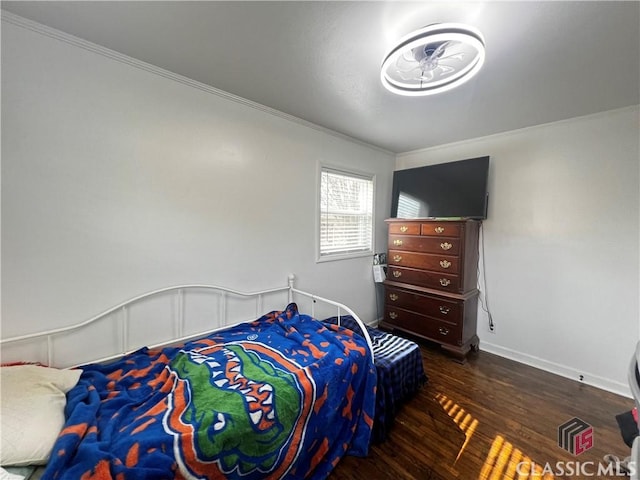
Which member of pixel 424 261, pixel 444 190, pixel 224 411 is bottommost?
pixel 224 411

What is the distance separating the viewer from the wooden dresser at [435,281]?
259 centimetres

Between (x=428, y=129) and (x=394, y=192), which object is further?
(x=394, y=192)

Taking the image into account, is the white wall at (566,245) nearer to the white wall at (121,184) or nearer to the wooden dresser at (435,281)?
the wooden dresser at (435,281)

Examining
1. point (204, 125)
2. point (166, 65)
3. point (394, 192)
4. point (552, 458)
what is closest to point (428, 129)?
point (394, 192)

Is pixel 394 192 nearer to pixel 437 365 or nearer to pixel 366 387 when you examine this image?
pixel 437 365

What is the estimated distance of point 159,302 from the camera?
175cm

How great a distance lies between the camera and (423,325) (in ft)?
9.32

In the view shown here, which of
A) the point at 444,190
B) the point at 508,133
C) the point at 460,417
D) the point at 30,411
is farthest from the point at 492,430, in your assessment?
the point at 508,133

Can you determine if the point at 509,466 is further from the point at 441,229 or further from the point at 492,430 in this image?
the point at 441,229

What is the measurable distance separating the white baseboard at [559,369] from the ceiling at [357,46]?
2385 mm

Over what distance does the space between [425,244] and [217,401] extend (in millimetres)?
2454

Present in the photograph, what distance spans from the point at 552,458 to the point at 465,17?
8.44 feet

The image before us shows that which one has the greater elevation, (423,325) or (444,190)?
(444,190)

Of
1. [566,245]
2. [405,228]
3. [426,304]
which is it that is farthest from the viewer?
[405,228]
